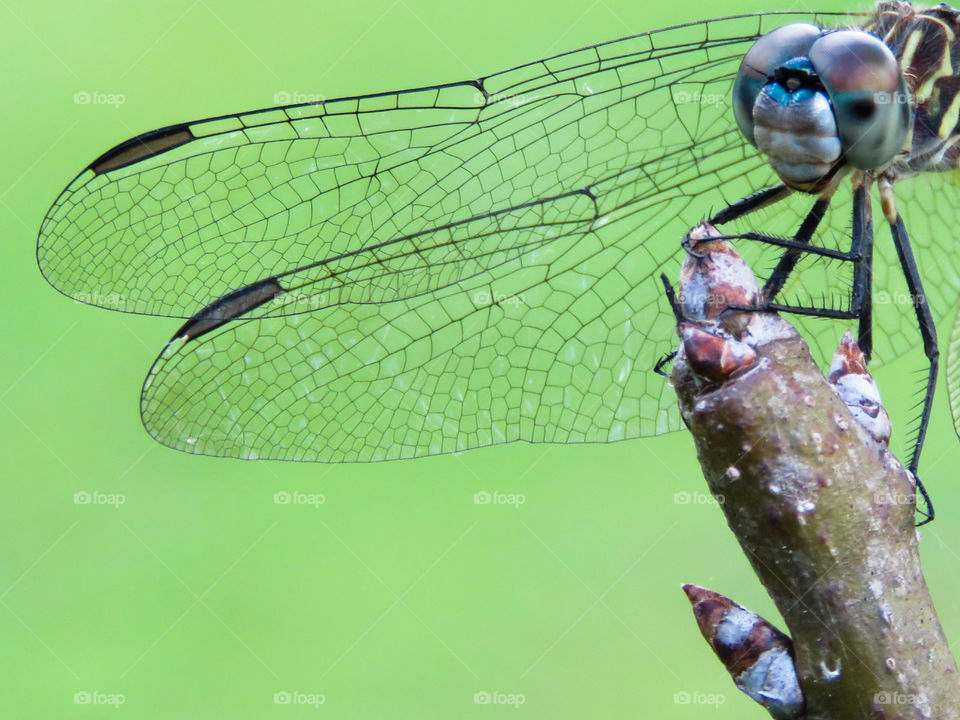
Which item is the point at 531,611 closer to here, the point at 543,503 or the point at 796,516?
the point at 543,503

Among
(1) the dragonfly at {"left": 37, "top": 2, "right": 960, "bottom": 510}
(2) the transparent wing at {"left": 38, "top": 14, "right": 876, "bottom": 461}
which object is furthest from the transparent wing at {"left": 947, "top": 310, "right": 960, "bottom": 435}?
(2) the transparent wing at {"left": 38, "top": 14, "right": 876, "bottom": 461}

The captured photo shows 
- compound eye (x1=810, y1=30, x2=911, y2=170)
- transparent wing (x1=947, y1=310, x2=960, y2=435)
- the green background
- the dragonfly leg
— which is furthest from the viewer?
the green background

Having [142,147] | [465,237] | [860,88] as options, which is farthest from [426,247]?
[860,88]

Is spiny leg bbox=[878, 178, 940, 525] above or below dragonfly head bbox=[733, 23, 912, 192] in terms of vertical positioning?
below

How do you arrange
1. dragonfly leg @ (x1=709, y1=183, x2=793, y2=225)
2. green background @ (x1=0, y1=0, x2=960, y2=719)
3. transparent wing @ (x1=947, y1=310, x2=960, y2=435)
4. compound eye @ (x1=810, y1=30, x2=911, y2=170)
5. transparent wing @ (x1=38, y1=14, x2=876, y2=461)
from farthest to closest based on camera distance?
green background @ (x1=0, y1=0, x2=960, y2=719) → transparent wing @ (x1=947, y1=310, x2=960, y2=435) → dragonfly leg @ (x1=709, y1=183, x2=793, y2=225) → transparent wing @ (x1=38, y1=14, x2=876, y2=461) → compound eye @ (x1=810, y1=30, x2=911, y2=170)

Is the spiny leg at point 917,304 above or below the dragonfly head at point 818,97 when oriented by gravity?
below

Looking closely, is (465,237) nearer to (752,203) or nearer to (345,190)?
(345,190)

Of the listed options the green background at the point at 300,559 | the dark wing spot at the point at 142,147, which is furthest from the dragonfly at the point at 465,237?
the green background at the point at 300,559

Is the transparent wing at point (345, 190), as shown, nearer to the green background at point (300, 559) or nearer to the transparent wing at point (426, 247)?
the transparent wing at point (426, 247)

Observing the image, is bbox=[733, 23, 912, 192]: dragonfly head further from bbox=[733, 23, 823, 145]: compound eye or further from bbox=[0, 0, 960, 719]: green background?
bbox=[0, 0, 960, 719]: green background
